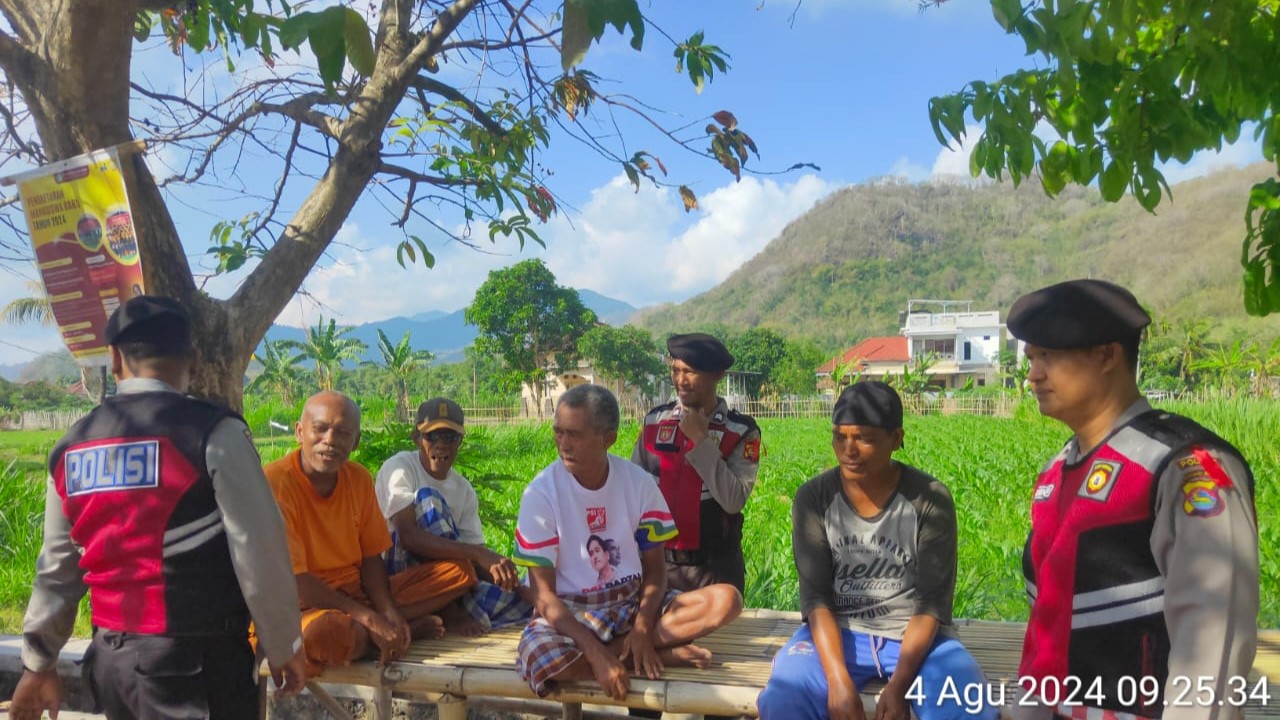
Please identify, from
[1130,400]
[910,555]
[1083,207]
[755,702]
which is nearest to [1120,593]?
[1130,400]

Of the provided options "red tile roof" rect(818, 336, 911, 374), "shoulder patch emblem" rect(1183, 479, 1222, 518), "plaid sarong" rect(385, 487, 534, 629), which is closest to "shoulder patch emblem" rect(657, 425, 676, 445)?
"plaid sarong" rect(385, 487, 534, 629)

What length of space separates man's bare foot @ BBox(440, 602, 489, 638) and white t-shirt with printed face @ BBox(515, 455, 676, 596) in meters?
0.65

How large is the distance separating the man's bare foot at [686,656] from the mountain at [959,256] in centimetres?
8055

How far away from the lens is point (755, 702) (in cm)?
271

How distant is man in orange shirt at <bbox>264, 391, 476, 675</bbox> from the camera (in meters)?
3.02

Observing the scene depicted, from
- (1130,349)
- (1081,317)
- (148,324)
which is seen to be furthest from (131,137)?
(1130,349)

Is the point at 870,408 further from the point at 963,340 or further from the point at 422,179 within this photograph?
the point at 963,340

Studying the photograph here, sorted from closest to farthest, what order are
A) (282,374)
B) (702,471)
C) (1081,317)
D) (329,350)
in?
(1081,317) → (702,471) → (329,350) → (282,374)

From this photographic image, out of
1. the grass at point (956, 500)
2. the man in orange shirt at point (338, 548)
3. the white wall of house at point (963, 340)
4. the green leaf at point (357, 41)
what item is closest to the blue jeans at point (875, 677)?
the man in orange shirt at point (338, 548)

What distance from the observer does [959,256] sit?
120 metres

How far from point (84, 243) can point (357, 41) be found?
152cm

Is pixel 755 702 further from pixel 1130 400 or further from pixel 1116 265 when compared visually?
pixel 1116 265

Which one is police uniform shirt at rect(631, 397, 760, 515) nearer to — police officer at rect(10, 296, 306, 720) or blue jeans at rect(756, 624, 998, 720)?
blue jeans at rect(756, 624, 998, 720)

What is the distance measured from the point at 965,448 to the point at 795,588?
1080cm
